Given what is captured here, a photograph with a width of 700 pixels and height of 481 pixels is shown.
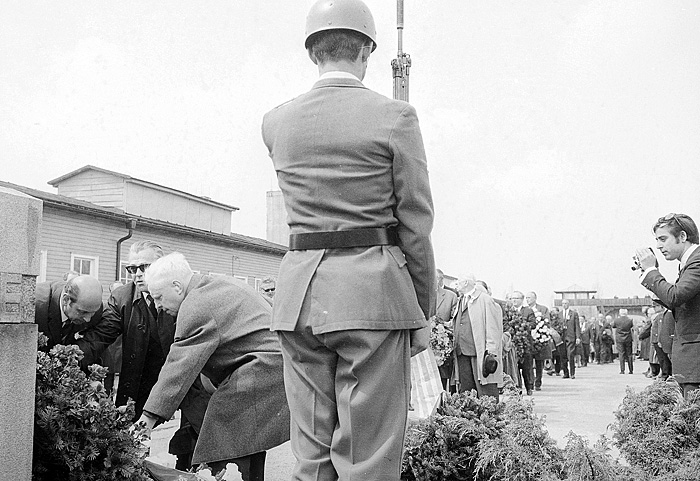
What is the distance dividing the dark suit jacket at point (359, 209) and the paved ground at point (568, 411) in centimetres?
249

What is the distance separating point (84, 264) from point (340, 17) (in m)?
19.8

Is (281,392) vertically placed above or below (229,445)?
above

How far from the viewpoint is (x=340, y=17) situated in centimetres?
299

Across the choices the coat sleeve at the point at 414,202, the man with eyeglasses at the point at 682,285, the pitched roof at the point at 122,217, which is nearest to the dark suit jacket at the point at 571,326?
the pitched roof at the point at 122,217

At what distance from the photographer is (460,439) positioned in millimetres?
4953

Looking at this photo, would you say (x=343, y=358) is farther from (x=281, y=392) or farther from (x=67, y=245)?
(x=67, y=245)

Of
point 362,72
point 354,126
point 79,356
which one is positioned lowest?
point 79,356

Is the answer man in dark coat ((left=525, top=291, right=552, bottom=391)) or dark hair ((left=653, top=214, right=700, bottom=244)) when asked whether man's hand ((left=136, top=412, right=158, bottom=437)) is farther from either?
man in dark coat ((left=525, top=291, right=552, bottom=391))

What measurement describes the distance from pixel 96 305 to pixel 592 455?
3603mm

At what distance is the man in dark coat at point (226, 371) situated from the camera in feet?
14.9

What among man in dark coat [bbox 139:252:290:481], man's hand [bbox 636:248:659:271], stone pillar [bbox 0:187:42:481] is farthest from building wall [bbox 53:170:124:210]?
stone pillar [bbox 0:187:42:481]

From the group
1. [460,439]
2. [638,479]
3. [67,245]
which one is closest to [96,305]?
[460,439]

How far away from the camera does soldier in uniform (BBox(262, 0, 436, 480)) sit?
110 inches

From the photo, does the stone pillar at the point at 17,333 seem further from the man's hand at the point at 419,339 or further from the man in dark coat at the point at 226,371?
the man's hand at the point at 419,339
